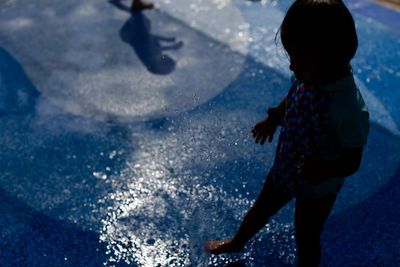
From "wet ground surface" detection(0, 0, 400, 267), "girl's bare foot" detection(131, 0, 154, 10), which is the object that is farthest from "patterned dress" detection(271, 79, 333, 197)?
"girl's bare foot" detection(131, 0, 154, 10)

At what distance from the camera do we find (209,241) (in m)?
2.80

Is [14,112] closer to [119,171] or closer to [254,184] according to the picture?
[119,171]

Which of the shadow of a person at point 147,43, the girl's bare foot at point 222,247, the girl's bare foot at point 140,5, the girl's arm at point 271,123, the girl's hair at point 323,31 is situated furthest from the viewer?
the girl's bare foot at point 140,5

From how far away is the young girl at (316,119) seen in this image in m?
1.69

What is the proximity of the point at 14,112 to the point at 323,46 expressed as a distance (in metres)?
3.17

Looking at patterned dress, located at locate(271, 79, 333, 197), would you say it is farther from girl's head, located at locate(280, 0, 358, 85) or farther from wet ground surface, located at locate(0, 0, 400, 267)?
wet ground surface, located at locate(0, 0, 400, 267)

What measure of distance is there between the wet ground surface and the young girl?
708 millimetres

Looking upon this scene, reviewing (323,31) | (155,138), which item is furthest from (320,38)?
(155,138)

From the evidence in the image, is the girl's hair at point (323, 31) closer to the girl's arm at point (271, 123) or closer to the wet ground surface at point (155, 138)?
the girl's arm at point (271, 123)

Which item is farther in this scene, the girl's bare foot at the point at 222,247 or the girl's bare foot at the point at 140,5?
the girl's bare foot at the point at 140,5

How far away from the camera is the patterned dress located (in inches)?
74.1

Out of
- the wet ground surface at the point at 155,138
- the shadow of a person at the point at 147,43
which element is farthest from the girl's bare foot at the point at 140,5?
the wet ground surface at the point at 155,138

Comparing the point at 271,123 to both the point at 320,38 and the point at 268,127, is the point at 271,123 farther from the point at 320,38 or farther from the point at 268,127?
the point at 320,38

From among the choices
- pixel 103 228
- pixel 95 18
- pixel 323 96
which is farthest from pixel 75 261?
pixel 95 18
